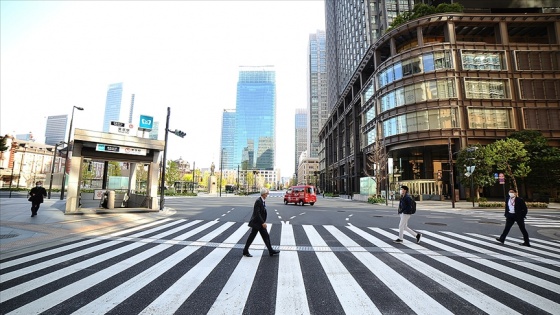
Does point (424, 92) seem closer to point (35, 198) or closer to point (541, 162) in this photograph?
point (541, 162)

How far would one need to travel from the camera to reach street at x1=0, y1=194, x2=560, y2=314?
376 cm

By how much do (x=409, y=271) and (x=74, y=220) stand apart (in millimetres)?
14551

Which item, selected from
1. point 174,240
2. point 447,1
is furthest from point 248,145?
point 174,240

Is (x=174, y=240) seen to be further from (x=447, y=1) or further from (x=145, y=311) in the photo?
(x=447, y=1)

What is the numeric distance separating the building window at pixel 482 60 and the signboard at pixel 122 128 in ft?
142

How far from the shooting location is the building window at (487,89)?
1401 inches

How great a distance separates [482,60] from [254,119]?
Answer: 13447 cm

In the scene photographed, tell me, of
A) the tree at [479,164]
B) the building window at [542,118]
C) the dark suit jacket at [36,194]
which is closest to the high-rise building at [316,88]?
the building window at [542,118]

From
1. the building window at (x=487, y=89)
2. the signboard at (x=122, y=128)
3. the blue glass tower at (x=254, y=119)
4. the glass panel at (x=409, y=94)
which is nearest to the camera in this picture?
the signboard at (x=122, y=128)

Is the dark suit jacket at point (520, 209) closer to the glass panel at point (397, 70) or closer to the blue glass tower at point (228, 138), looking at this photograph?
the glass panel at point (397, 70)

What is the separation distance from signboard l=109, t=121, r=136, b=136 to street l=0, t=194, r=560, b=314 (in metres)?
9.20

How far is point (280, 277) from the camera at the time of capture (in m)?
5.00

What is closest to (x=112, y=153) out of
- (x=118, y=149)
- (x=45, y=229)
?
(x=118, y=149)

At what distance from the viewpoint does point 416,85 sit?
122 ft
